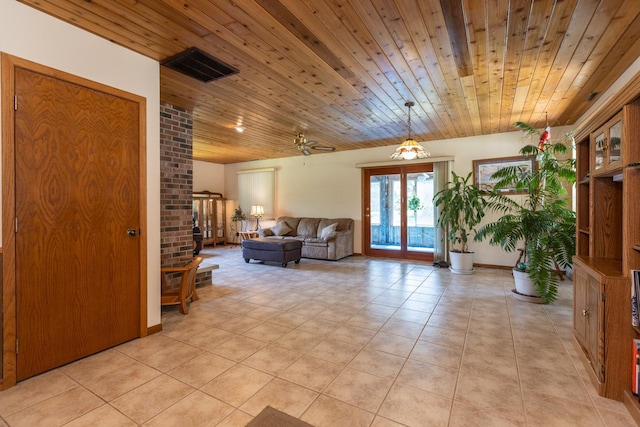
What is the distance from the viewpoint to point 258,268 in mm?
5543

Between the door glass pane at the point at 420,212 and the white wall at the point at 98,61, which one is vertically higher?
the white wall at the point at 98,61

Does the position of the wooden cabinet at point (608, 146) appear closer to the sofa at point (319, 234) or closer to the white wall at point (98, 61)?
the white wall at point (98, 61)

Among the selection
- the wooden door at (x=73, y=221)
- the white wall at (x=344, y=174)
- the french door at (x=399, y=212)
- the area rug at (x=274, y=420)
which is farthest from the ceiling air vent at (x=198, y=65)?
the french door at (x=399, y=212)

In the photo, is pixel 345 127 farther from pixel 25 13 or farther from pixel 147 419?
pixel 147 419

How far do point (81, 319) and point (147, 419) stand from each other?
1148 mm

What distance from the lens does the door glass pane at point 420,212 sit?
621cm

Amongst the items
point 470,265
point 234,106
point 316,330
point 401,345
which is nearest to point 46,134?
point 234,106

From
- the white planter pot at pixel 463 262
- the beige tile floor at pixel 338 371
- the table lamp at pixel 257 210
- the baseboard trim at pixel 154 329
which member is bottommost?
the beige tile floor at pixel 338 371

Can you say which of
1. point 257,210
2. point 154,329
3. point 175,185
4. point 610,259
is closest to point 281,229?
point 257,210

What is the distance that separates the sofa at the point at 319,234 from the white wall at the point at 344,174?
325mm

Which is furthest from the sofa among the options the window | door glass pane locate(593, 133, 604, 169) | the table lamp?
door glass pane locate(593, 133, 604, 169)

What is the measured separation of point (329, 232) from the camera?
632cm

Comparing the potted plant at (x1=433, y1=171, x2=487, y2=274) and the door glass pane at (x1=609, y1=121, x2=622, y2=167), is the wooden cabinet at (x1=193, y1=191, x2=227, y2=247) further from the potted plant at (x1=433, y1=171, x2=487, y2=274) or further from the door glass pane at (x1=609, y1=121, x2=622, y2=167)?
the door glass pane at (x1=609, y1=121, x2=622, y2=167)

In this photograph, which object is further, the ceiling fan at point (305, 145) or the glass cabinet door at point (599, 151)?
the ceiling fan at point (305, 145)
